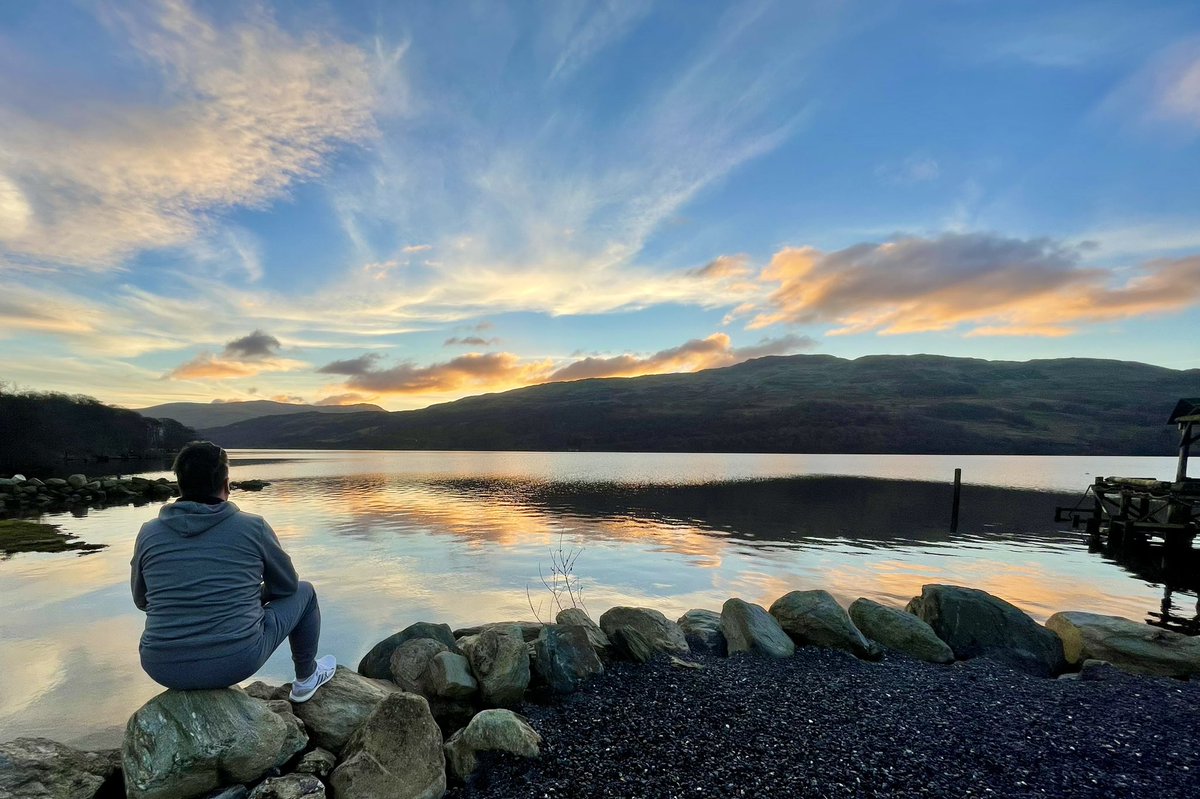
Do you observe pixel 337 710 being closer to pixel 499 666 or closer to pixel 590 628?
pixel 499 666

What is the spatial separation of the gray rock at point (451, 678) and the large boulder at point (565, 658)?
1.14 m

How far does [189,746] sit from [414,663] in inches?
165

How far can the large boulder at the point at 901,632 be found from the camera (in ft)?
37.0

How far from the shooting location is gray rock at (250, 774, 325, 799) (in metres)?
5.77

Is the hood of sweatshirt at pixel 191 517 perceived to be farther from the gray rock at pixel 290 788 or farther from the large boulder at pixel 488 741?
the large boulder at pixel 488 741

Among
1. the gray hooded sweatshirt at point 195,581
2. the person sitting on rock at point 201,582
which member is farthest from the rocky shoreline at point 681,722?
the gray hooded sweatshirt at point 195,581

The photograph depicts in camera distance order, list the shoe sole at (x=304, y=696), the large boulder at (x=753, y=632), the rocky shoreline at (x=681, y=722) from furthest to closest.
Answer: the large boulder at (x=753, y=632)
the shoe sole at (x=304, y=696)
the rocky shoreline at (x=681, y=722)

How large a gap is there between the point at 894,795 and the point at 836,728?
1.62m

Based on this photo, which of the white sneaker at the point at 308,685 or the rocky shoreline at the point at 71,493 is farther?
the rocky shoreline at the point at 71,493

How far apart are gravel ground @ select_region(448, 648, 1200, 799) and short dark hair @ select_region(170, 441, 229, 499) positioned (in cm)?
430

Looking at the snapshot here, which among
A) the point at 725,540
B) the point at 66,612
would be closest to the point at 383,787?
the point at 66,612

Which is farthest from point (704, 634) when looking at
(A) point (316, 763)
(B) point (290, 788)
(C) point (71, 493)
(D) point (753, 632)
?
(C) point (71, 493)

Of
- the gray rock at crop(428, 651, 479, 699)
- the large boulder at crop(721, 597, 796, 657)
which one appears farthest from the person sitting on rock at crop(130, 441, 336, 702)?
the large boulder at crop(721, 597, 796, 657)

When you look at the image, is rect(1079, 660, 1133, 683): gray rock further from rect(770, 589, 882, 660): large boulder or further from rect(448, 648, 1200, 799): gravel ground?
rect(770, 589, 882, 660): large boulder
